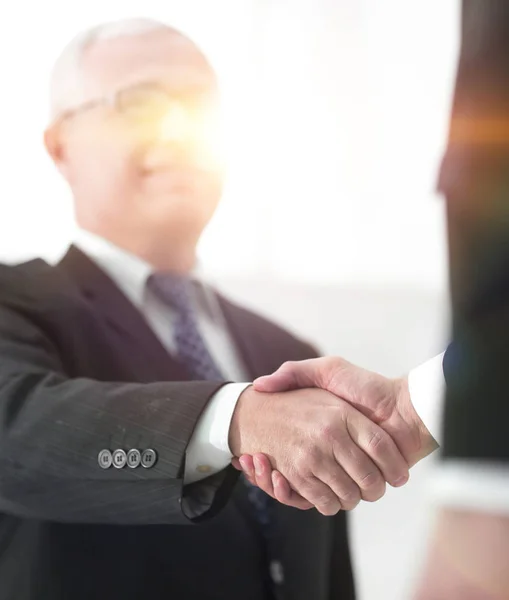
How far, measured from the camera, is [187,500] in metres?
0.97

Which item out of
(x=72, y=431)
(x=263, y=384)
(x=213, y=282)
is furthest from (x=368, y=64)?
(x=72, y=431)

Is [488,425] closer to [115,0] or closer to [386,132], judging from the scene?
[386,132]

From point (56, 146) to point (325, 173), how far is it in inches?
17.5

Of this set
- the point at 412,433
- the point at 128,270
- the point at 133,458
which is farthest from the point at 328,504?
the point at 128,270

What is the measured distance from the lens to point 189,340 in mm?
1240

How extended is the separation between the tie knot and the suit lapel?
0.06 metres

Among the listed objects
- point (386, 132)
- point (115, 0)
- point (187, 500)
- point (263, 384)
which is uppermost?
point (115, 0)

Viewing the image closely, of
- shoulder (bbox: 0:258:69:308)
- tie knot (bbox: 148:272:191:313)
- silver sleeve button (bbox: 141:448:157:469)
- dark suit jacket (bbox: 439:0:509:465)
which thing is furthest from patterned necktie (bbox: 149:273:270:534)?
dark suit jacket (bbox: 439:0:509:465)

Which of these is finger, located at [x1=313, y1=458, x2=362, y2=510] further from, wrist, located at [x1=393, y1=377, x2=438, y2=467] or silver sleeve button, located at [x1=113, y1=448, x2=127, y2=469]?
silver sleeve button, located at [x1=113, y1=448, x2=127, y2=469]

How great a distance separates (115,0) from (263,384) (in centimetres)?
78

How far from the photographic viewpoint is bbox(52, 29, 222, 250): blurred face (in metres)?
1.32

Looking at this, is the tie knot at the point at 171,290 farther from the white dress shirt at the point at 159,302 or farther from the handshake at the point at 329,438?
the handshake at the point at 329,438

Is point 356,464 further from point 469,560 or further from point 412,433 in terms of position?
point 469,560

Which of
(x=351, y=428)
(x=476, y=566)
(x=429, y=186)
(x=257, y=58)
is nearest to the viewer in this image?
(x=476, y=566)
